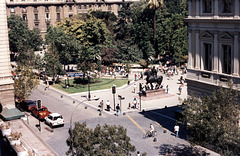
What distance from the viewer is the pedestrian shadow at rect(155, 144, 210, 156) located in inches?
1232

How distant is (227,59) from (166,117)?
13.8 meters

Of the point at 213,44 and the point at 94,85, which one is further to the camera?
the point at 94,85

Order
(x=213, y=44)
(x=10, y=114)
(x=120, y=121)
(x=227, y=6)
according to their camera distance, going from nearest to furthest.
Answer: (x=227, y=6) → (x=213, y=44) → (x=10, y=114) → (x=120, y=121)

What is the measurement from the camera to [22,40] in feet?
291

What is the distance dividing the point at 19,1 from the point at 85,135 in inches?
4033

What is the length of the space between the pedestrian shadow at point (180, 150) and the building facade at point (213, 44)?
4.88 m

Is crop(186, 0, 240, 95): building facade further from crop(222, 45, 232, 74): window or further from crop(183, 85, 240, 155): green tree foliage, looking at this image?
crop(183, 85, 240, 155): green tree foliage

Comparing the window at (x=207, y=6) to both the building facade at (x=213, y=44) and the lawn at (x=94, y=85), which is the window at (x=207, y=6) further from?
the lawn at (x=94, y=85)

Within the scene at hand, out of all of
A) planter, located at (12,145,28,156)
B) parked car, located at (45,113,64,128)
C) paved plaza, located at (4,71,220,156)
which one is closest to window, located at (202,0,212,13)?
paved plaza, located at (4,71,220,156)

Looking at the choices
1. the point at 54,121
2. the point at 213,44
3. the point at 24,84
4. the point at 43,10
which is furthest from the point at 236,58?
the point at 43,10

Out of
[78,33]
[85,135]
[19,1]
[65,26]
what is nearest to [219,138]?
[85,135]

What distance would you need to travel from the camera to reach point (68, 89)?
61094 mm

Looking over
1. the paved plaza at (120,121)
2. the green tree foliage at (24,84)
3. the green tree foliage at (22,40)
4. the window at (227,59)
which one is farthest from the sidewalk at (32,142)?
the green tree foliage at (22,40)

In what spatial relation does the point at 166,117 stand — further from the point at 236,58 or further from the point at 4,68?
the point at 4,68
